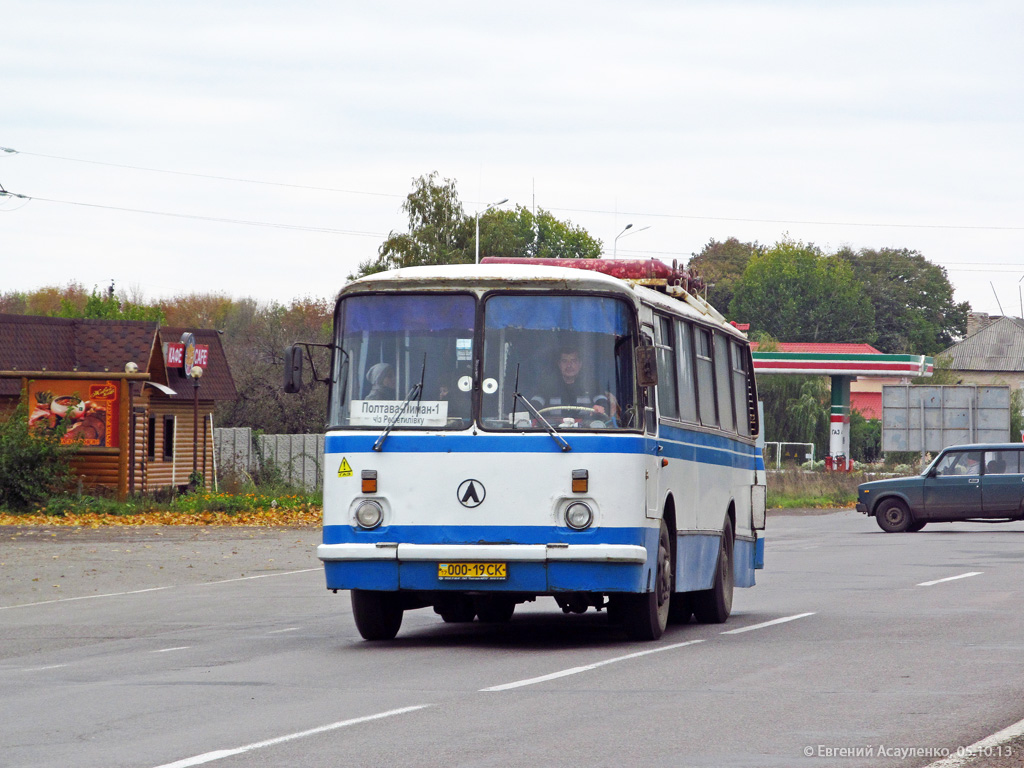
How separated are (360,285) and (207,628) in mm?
4302

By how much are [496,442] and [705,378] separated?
3690 millimetres

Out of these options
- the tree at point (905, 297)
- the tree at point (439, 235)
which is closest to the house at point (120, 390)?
the tree at point (439, 235)

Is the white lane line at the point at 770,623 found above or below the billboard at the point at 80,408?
below

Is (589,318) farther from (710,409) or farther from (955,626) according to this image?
(955,626)

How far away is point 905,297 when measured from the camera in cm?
12256

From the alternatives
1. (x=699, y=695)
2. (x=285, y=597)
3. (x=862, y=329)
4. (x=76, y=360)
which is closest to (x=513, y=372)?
(x=699, y=695)

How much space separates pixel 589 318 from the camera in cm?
1258

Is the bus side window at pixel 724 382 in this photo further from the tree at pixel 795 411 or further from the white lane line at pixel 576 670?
the tree at pixel 795 411

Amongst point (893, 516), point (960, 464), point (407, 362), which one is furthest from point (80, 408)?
point (407, 362)

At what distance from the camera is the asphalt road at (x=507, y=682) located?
25.8 feet

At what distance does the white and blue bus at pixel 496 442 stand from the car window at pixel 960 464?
24282 millimetres

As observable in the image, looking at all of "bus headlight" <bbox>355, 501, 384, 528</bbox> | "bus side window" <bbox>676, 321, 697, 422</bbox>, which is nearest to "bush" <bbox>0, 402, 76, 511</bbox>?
"bus side window" <bbox>676, 321, 697, 422</bbox>

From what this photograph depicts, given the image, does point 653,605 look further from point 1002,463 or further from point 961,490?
point 1002,463

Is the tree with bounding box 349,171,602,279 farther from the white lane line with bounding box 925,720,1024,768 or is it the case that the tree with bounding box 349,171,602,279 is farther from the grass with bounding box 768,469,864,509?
the white lane line with bounding box 925,720,1024,768
